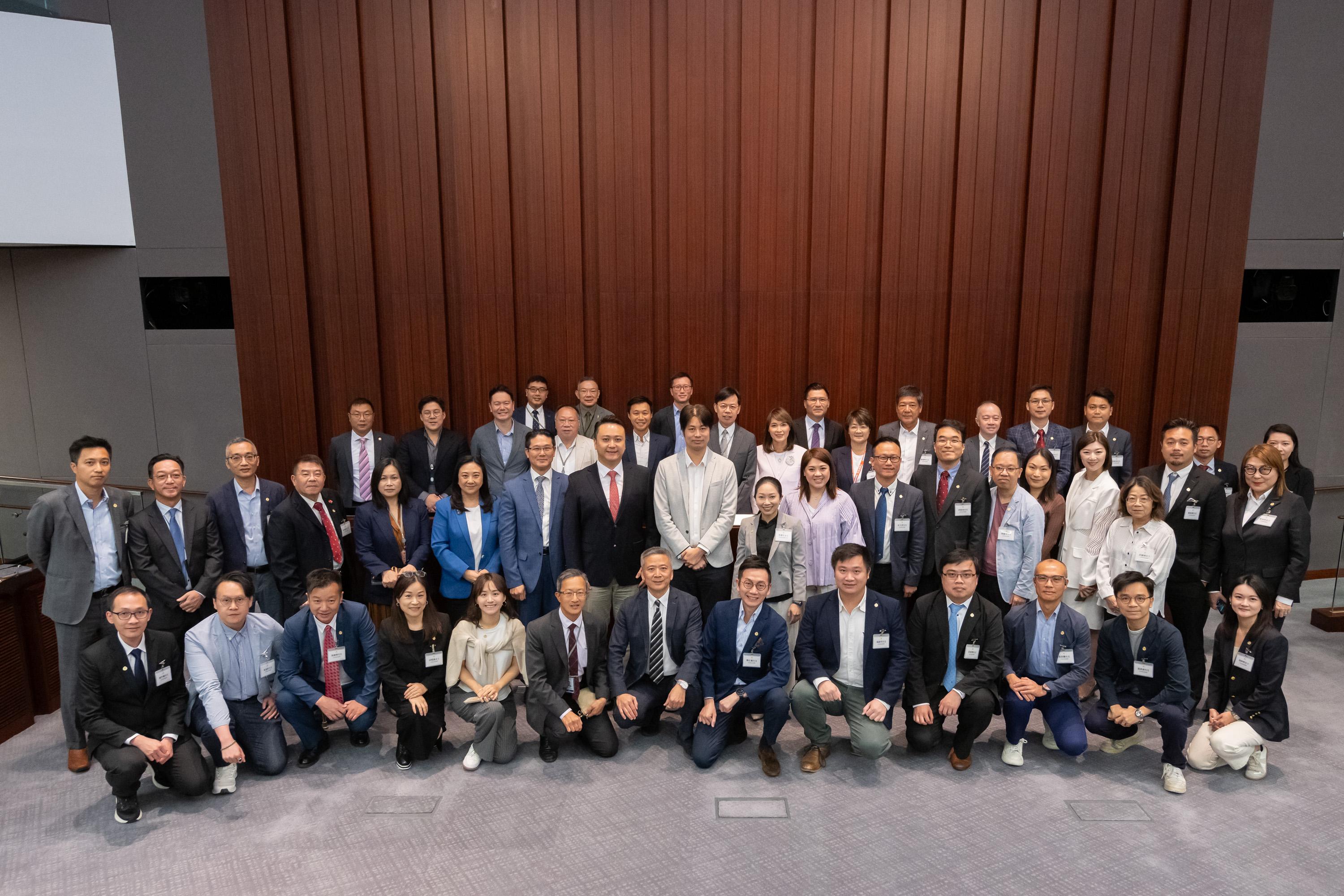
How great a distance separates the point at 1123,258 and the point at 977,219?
103 centimetres

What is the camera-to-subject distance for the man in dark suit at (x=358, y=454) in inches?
199

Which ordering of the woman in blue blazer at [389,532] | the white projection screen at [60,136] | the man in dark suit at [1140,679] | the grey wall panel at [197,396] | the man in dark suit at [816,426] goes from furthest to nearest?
1. the grey wall panel at [197,396]
2. the white projection screen at [60,136]
3. the man in dark suit at [816,426]
4. the woman in blue blazer at [389,532]
5. the man in dark suit at [1140,679]

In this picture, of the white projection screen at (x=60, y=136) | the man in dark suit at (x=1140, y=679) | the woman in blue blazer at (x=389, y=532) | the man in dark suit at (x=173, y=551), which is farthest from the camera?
the white projection screen at (x=60, y=136)

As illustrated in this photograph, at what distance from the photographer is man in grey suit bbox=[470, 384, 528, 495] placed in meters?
4.91

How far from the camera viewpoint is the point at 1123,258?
5.59 metres

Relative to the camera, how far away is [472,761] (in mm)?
3785

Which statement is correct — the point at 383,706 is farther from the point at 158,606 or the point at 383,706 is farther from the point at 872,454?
the point at 872,454

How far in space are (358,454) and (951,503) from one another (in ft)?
11.7

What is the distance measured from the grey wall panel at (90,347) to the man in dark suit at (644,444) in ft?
12.6

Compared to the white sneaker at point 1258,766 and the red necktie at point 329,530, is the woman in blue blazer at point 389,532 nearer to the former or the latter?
the red necktie at point 329,530

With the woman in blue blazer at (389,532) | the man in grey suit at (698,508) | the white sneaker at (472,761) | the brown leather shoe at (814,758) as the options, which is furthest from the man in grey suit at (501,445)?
the brown leather shoe at (814,758)

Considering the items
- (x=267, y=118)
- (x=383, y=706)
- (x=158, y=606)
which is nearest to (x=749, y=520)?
(x=383, y=706)

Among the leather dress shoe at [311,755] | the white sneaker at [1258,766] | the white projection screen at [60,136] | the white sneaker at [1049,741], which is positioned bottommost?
the leather dress shoe at [311,755]

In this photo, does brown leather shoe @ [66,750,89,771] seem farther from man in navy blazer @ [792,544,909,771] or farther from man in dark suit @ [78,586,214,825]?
man in navy blazer @ [792,544,909,771]
